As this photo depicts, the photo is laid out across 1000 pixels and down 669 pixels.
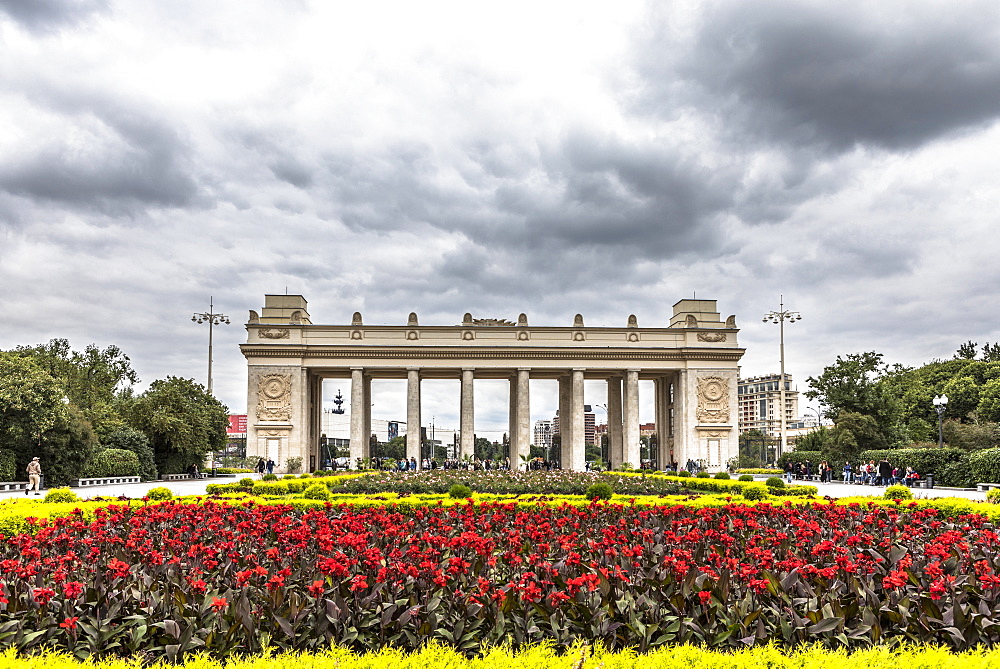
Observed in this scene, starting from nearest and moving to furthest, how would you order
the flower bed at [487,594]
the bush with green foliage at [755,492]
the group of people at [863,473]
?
1. the flower bed at [487,594]
2. the bush with green foliage at [755,492]
3. the group of people at [863,473]

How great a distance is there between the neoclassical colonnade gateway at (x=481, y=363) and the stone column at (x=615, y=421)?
589 millimetres

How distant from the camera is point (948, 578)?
5.64m

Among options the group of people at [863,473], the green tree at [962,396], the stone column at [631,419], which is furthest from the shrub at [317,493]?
the green tree at [962,396]

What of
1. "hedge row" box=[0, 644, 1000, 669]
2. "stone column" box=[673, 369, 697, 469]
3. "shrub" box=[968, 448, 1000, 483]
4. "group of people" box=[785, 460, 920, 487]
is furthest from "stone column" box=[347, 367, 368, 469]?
"hedge row" box=[0, 644, 1000, 669]

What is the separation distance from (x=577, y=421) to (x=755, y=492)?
1079 inches

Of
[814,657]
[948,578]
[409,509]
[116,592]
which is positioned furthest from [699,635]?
[409,509]

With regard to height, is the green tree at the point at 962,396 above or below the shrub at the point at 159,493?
above

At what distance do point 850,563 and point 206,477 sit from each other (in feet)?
130

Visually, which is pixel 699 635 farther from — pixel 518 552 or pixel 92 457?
pixel 92 457

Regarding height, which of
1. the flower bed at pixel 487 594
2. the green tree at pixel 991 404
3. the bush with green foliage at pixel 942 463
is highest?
the green tree at pixel 991 404

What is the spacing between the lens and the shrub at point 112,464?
31.6 m

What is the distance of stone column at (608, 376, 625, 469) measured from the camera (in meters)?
46.8

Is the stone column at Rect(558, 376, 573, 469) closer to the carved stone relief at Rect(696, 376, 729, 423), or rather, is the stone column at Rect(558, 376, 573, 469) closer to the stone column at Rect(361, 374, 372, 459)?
the carved stone relief at Rect(696, 376, 729, 423)

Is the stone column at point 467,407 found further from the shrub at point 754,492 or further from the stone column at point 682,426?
the shrub at point 754,492
